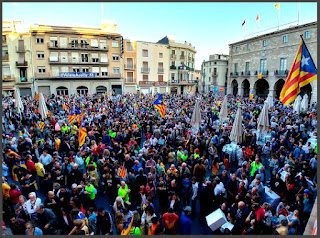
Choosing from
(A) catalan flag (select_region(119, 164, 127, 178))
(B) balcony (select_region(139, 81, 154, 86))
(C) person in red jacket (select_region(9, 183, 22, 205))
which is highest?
(B) balcony (select_region(139, 81, 154, 86))

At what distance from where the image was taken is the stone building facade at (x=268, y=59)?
2762cm

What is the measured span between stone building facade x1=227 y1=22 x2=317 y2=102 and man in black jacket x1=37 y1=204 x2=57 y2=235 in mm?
31088

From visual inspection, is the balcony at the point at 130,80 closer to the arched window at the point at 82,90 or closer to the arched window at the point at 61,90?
the arched window at the point at 82,90

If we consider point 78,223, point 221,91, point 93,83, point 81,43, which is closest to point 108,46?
point 81,43

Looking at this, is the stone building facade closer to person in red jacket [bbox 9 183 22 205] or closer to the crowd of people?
the crowd of people

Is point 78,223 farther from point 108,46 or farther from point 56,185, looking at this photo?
point 108,46

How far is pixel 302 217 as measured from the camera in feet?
17.4

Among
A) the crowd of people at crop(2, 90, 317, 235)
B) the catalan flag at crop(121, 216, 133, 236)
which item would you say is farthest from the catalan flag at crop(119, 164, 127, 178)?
the catalan flag at crop(121, 216, 133, 236)

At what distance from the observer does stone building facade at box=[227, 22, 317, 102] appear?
27625mm

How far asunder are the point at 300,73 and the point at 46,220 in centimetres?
836

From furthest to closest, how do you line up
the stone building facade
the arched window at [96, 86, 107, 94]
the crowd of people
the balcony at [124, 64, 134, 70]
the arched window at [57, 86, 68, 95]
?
the balcony at [124, 64, 134, 70]
the arched window at [96, 86, 107, 94]
the arched window at [57, 86, 68, 95]
the stone building facade
the crowd of people

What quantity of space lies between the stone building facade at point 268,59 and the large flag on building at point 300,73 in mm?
24426

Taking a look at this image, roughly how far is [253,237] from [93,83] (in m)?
36.3

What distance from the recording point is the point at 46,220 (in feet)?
15.2
